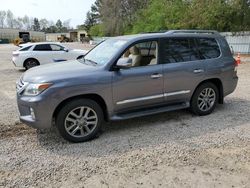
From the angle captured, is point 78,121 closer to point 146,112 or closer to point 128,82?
point 128,82

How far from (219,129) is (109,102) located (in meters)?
2.12

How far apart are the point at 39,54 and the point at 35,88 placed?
35.3 feet

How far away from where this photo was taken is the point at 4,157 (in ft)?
14.7

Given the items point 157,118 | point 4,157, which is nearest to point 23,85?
point 4,157

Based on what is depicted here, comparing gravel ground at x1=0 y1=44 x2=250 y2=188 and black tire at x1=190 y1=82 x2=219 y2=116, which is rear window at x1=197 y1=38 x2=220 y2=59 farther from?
gravel ground at x1=0 y1=44 x2=250 y2=188

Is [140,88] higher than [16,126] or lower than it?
higher

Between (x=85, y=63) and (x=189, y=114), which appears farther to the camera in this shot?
(x=189, y=114)

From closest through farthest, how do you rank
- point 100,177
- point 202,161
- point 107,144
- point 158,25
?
1. point 100,177
2. point 202,161
3. point 107,144
4. point 158,25

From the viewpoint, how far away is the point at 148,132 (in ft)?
17.6

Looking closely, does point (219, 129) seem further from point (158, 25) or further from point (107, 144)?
point (158, 25)

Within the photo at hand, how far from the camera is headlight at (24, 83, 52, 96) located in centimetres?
463

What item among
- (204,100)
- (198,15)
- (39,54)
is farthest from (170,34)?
(198,15)

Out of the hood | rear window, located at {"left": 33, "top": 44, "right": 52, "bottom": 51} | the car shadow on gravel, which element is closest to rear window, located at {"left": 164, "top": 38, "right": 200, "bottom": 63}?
the car shadow on gravel

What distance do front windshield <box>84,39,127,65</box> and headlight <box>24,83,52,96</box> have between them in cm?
116
